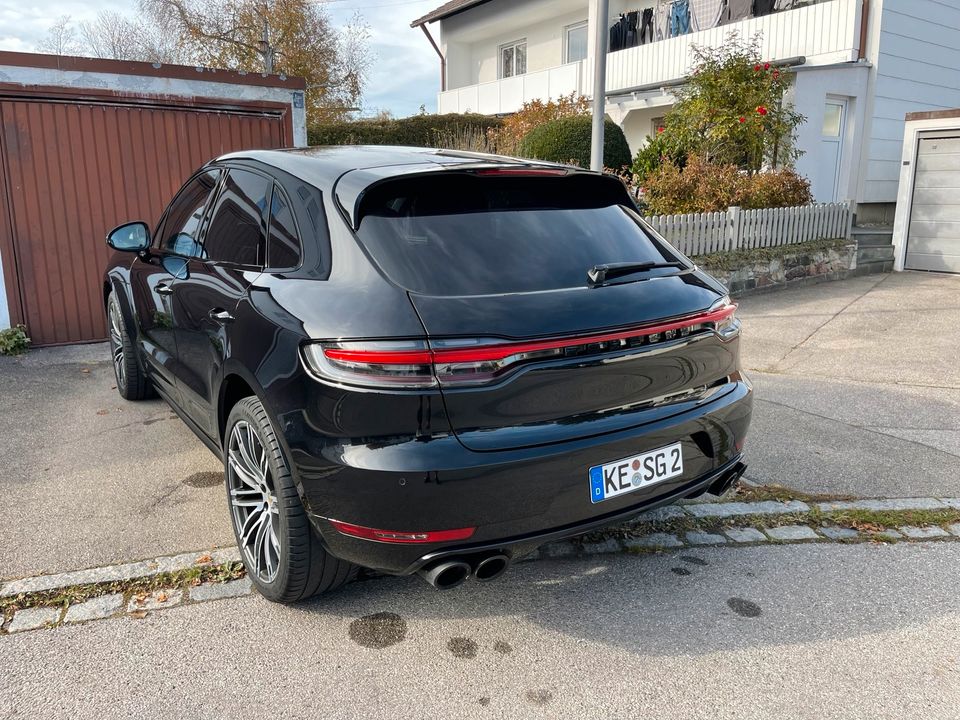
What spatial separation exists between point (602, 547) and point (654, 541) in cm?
26

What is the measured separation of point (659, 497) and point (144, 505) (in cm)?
257

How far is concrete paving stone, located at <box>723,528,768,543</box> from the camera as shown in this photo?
355 centimetres

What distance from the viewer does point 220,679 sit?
99.7 inches

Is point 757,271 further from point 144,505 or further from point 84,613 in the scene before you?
point 84,613

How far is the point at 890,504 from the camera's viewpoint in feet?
13.0

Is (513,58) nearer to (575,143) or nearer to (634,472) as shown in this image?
(575,143)

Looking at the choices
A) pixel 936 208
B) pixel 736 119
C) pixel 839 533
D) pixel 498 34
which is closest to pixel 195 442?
pixel 839 533

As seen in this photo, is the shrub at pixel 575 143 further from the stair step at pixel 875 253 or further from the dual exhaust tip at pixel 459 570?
the dual exhaust tip at pixel 459 570

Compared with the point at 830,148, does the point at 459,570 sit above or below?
below

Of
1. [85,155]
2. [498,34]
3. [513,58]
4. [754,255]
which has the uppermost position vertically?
[498,34]

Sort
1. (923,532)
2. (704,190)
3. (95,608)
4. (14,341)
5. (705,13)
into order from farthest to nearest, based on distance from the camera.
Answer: (705,13) < (704,190) < (14,341) < (923,532) < (95,608)

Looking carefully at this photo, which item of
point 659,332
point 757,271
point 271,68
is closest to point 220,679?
point 659,332

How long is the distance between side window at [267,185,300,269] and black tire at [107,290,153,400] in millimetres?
2478

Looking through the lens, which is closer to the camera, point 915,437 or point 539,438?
point 539,438
